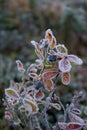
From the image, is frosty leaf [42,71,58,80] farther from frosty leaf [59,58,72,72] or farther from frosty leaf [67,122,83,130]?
frosty leaf [67,122,83,130]

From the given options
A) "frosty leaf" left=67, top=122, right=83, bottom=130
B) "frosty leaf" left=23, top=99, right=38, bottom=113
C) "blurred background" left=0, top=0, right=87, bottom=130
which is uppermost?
"blurred background" left=0, top=0, right=87, bottom=130

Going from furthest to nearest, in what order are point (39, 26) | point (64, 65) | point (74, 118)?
1. point (39, 26)
2. point (74, 118)
3. point (64, 65)

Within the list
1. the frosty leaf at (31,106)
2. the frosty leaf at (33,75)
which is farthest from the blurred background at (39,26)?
the frosty leaf at (31,106)

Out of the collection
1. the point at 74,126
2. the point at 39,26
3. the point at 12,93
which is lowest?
the point at 74,126

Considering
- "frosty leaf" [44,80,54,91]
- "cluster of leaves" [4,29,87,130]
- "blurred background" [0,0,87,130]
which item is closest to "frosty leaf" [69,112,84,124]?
"cluster of leaves" [4,29,87,130]

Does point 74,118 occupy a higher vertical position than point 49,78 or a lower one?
lower

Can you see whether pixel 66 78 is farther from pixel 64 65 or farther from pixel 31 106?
pixel 31 106

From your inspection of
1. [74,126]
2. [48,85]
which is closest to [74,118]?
[74,126]

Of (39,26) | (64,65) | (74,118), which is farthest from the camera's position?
(39,26)

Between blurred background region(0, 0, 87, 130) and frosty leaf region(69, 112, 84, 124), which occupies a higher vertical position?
blurred background region(0, 0, 87, 130)
